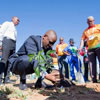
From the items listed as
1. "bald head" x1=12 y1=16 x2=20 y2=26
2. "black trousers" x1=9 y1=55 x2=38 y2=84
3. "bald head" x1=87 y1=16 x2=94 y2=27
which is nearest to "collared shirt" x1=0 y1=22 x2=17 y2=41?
"bald head" x1=12 y1=16 x2=20 y2=26

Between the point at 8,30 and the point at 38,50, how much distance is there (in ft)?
4.48

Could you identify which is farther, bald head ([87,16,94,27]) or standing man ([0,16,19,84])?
bald head ([87,16,94,27])

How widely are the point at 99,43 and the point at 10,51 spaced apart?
194cm

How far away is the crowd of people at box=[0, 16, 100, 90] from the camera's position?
10.1 ft

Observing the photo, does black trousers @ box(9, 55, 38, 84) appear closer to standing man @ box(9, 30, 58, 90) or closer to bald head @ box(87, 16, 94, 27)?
standing man @ box(9, 30, 58, 90)

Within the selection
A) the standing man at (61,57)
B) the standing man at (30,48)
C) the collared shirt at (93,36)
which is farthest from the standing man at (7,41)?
the standing man at (61,57)

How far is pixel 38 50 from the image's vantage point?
122 inches

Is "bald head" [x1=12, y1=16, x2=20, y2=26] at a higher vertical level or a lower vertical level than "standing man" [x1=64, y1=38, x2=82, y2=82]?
higher

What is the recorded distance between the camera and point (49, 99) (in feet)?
8.18

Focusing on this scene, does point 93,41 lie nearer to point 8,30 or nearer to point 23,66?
point 8,30

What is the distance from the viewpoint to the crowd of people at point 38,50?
10.1 ft

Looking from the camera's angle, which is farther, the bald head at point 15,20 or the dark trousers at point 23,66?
the bald head at point 15,20

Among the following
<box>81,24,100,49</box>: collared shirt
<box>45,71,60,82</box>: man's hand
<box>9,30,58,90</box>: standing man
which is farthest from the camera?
<box>81,24,100,49</box>: collared shirt

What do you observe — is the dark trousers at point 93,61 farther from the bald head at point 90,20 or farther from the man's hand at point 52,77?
the man's hand at point 52,77
